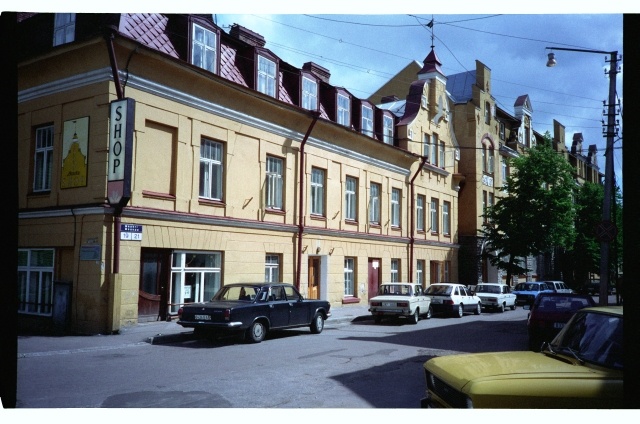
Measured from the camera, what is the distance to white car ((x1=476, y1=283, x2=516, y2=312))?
27.2 metres

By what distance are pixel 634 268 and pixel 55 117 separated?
1514cm

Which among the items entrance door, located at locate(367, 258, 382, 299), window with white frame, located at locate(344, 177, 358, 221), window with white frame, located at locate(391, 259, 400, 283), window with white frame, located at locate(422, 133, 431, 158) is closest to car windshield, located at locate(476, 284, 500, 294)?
window with white frame, located at locate(391, 259, 400, 283)

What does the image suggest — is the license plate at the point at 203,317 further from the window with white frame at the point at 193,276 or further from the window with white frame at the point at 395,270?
the window with white frame at the point at 395,270

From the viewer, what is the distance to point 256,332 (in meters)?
14.1

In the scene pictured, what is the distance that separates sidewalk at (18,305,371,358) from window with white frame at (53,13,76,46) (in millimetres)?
8334

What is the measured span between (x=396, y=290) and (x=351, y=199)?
616 centimetres

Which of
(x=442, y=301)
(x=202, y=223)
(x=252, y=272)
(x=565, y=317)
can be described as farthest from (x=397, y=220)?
(x=565, y=317)

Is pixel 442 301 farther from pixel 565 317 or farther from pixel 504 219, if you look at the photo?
pixel 504 219

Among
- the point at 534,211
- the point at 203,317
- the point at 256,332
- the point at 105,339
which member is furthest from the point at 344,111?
the point at 105,339

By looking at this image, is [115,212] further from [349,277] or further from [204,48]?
[349,277]

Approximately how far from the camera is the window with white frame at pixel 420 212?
31.1 meters

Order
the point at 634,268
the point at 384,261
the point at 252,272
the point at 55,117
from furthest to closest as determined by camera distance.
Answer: the point at 384,261 → the point at 252,272 → the point at 55,117 → the point at 634,268

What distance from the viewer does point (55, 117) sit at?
1633 centimetres

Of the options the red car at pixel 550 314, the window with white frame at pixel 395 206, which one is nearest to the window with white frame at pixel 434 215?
the window with white frame at pixel 395 206
